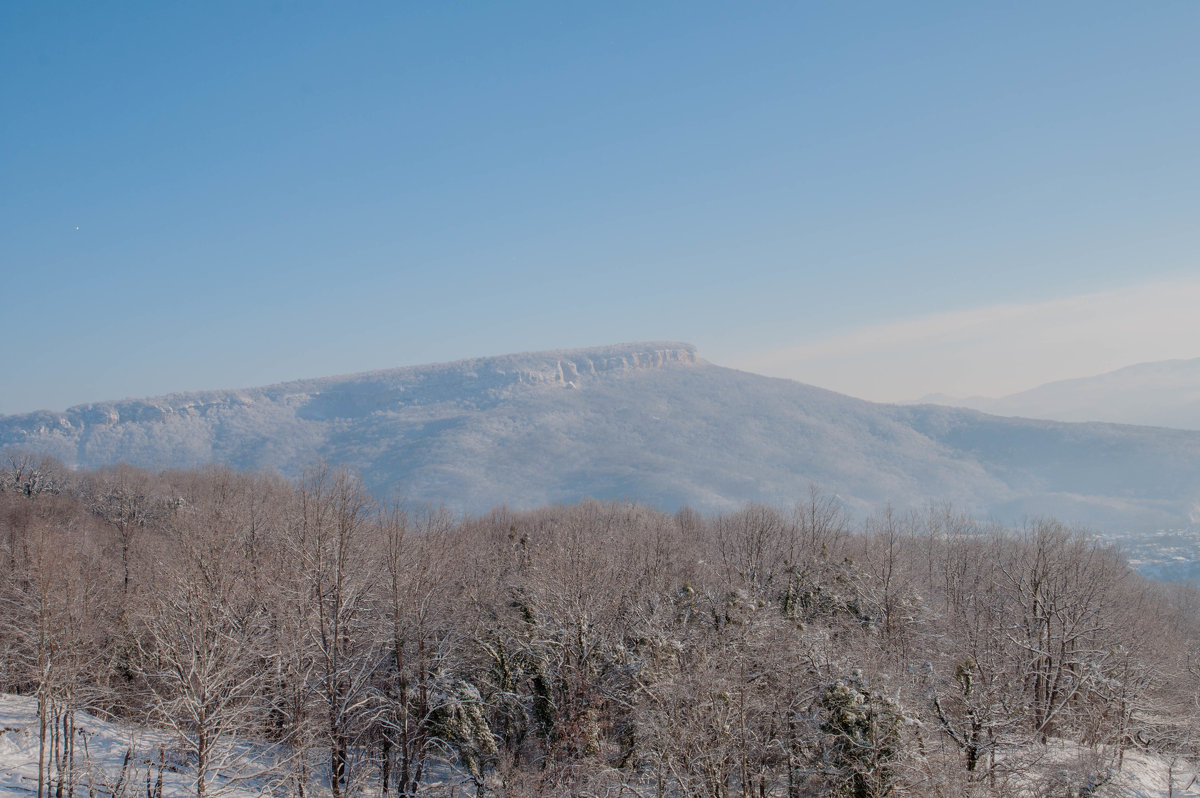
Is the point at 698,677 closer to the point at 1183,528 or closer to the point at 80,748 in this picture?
the point at 80,748

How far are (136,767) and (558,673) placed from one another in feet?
53.1

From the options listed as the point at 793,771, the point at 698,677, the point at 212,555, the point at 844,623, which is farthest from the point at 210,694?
the point at 844,623

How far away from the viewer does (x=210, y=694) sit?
1895 centimetres

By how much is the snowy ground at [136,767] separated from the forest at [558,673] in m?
0.35

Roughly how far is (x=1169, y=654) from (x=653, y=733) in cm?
3179

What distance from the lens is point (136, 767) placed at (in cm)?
2256

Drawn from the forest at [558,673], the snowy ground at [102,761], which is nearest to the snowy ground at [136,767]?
the snowy ground at [102,761]

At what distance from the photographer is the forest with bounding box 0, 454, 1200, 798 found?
20875 mm

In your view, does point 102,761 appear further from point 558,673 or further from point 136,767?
point 558,673

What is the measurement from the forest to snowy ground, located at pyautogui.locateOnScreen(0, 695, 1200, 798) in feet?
1.15

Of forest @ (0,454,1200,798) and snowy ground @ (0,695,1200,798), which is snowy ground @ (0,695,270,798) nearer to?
snowy ground @ (0,695,1200,798)

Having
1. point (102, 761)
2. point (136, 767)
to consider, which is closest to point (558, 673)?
point (136, 767)

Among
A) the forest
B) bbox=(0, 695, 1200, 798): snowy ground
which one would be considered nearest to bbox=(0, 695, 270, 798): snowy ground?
bbox=(0, 695, 1200, 798): snowy ground

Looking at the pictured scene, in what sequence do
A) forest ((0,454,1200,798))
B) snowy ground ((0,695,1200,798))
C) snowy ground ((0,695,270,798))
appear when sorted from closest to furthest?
forest ((0,454,1200,798)) < snowy ground ((0,695,1200,798)) < snowy ground ((0,695,270,798))
